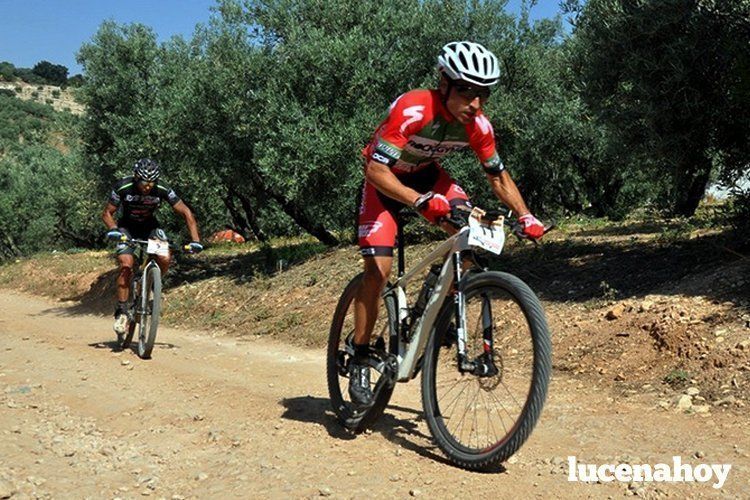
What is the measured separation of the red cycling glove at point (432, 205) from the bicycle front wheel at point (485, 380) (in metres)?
0.44

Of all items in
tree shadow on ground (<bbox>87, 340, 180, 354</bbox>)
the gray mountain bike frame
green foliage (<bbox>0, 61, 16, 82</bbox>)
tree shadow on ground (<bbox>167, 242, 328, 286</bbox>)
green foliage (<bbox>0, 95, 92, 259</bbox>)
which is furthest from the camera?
green foliage (<bbox>0, 61, 16, 82</bbox>)

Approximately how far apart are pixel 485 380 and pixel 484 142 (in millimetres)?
1608

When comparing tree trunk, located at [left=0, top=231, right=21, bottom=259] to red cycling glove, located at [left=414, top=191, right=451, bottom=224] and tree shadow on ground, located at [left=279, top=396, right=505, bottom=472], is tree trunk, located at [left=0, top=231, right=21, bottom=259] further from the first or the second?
red cycling glove, located at [left=414, top=191, right=451, bottom=224]

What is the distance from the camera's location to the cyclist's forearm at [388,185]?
427 cm

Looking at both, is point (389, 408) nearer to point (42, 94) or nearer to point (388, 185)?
point (388, 185)

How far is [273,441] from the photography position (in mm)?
4809

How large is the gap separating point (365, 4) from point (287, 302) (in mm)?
6291

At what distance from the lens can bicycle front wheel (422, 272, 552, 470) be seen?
3760 mm

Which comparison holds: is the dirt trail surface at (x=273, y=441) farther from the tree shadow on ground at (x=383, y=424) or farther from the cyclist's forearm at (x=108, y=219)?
the cyclist's forearm at (x=108, y=219)

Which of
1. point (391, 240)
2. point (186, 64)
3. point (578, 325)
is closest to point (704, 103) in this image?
point (578, 325)

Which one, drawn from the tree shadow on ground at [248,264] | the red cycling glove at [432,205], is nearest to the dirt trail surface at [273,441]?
the red cycling glove at [432,205]

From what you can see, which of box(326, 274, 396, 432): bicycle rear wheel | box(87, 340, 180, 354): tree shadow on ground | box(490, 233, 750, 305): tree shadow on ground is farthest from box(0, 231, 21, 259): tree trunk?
box(326, 274, 396, 432): bicycle rear wheel

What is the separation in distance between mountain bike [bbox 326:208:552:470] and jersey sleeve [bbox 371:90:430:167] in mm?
612

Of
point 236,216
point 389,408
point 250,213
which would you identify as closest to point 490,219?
point 389,408
